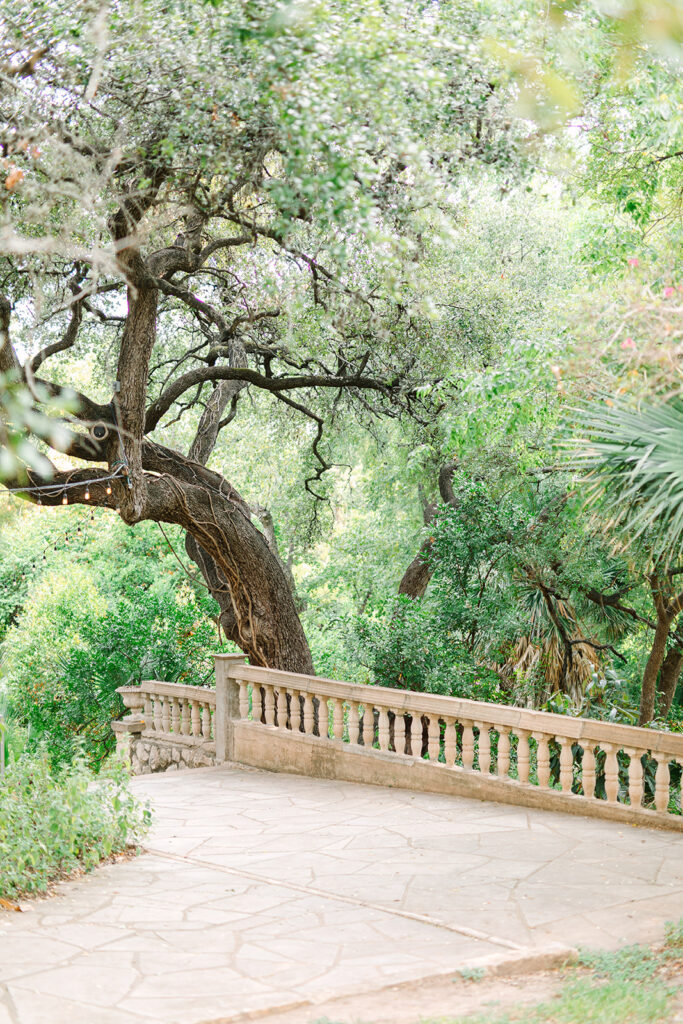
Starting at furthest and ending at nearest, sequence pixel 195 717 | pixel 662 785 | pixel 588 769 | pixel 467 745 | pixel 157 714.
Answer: pixel 157 714, pixel 195 717, pixel 467 745, pixel 588 769, pixel 662 785

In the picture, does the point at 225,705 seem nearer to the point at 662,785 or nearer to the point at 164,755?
the point at 164,755

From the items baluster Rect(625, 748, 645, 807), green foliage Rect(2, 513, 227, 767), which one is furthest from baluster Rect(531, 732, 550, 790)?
green foliage Rect(2, 513, 227, 767)

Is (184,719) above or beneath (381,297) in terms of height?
beneath

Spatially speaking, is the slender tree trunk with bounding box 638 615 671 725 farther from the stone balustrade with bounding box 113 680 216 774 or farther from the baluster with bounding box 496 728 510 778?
the stone balustrade with bounding box 113 680 216 774

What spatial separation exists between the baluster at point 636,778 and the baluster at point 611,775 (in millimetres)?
122

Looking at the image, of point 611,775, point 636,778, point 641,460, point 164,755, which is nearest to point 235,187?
point 641,460

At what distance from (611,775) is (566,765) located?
0.46 metres

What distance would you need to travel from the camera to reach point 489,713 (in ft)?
30.0

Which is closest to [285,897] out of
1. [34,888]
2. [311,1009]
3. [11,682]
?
[34,888]

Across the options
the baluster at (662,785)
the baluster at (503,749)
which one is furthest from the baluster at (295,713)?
the baluster at (662,785)

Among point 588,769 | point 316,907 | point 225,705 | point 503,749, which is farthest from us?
point 225,705

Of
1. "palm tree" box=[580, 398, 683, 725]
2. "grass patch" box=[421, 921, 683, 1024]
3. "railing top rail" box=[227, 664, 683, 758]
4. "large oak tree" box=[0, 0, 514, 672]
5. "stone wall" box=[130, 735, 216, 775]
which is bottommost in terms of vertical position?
"stone wall" box=[130, 735, 216, 775]

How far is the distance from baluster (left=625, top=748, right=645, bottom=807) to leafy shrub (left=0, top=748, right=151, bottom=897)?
3.72 metres

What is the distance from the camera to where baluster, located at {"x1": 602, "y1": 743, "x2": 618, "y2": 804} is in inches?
323
